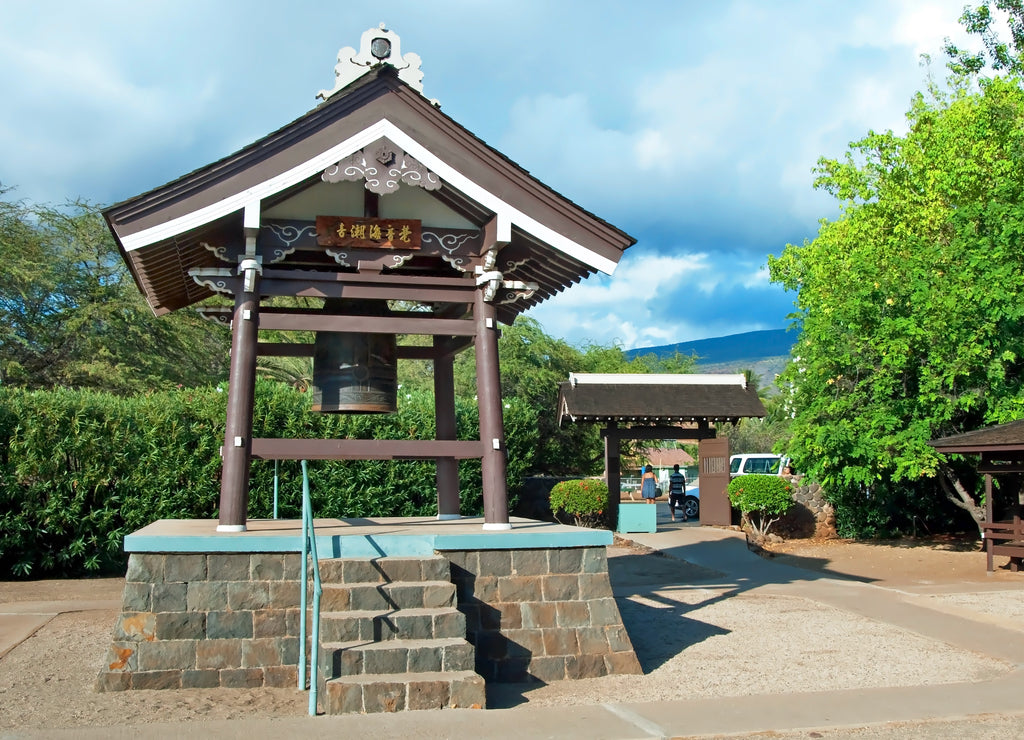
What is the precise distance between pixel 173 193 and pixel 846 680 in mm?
7315

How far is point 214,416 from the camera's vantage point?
53.3ft

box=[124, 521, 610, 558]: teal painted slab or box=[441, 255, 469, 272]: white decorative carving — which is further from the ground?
box=[441, 255, 469, 272]: white decorative carving

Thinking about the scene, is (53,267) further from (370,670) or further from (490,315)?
(370,670)

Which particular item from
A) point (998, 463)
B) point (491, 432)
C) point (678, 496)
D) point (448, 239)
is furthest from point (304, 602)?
point (678, 496)

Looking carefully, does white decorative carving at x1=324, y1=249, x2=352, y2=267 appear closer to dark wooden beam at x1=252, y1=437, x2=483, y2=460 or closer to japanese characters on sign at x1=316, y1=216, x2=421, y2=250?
japanese characters on sign at x1=316, y1=216, x2=421, y2=250

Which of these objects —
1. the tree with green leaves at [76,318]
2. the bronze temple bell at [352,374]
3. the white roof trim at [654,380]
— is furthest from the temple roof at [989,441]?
the tree with green leaves at [76,318]

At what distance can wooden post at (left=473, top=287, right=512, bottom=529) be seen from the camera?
902 centimetres

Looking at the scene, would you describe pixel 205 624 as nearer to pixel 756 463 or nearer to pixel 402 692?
pixel 402 692

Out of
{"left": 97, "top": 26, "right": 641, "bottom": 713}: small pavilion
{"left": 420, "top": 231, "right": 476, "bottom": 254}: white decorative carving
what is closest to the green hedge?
{"left": 97, "top": 26, "right": 641, "bottom": 713}: small pavilion

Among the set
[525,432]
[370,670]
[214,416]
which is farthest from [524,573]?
[525,432]

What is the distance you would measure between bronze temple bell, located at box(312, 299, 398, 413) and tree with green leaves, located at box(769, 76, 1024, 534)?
12.4 metres

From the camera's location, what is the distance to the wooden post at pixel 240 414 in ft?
27.7

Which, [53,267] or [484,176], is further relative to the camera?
[53,267]

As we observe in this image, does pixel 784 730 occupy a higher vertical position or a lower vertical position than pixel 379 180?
lower
